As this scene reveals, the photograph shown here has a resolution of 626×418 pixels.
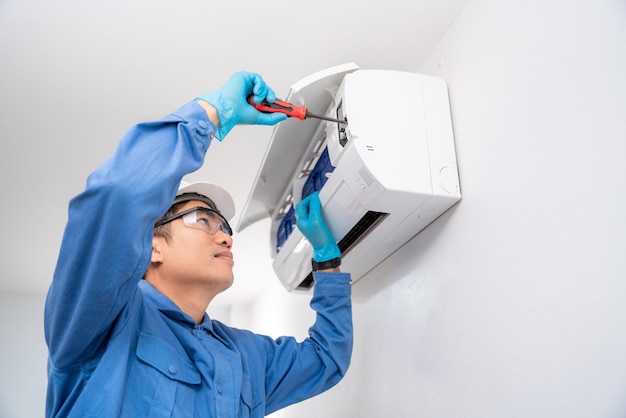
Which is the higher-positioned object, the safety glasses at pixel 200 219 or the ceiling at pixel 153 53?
the ceiling at pixel 153 53

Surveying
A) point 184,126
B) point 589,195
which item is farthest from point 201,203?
point 589,195

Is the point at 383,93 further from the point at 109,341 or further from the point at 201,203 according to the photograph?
the point at 109,341

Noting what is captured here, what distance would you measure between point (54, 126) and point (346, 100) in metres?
1.36

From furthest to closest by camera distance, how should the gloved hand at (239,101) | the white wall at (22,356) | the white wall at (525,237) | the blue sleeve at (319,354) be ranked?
the white wall at (22,356)
the blue sleeve at (319,354)
the gloved hand at (239,101)
the white wall at (525,237)

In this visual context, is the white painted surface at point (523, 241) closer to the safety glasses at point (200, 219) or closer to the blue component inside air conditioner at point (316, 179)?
the blue component inside air conditioner at point (316, 179)

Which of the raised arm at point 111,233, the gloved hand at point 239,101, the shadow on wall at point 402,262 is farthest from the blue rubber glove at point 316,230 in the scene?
the raised arm at point 111,233

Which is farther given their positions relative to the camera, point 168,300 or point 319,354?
point 319,354

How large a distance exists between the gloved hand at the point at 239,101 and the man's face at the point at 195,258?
35cm

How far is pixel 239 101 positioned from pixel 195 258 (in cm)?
46

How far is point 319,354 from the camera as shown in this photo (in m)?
1.48

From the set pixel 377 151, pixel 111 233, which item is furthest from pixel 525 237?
pixel 111 233

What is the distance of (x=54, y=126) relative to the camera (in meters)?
1.96

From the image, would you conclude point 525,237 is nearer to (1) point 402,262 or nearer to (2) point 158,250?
(1) point 402,262

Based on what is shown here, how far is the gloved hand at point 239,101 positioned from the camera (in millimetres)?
1163
